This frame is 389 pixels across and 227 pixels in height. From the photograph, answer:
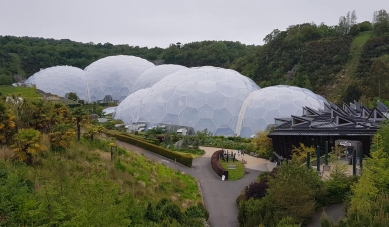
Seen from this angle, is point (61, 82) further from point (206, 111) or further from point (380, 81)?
point (380, 81)

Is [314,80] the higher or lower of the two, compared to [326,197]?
higher

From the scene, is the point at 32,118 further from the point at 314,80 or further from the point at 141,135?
the point at 314,80

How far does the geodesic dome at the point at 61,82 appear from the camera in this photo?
64438 millimetres

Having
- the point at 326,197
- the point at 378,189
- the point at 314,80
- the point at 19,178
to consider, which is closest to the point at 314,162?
the point at 326,197

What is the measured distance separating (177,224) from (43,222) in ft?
14.4

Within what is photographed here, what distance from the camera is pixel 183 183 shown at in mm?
18781

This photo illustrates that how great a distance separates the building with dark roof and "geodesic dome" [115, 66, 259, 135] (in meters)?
11.1

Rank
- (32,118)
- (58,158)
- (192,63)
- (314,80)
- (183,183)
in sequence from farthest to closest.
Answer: (192,63), (314,80), (183,183), (32,118), (58,158)

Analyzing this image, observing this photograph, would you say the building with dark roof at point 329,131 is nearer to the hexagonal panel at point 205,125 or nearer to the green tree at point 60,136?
the hexagonal panel at point 205,125

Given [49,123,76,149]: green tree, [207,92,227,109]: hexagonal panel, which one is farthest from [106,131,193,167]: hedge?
[207,92,227,109]: hexagonal panel

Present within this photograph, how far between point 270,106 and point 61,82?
1743 inches

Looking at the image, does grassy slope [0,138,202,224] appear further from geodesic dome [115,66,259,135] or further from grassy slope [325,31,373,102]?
grassy slope [325,31,373,102]

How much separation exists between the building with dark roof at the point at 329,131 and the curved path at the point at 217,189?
3110 millimetres

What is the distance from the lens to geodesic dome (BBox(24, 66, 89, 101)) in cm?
6444
